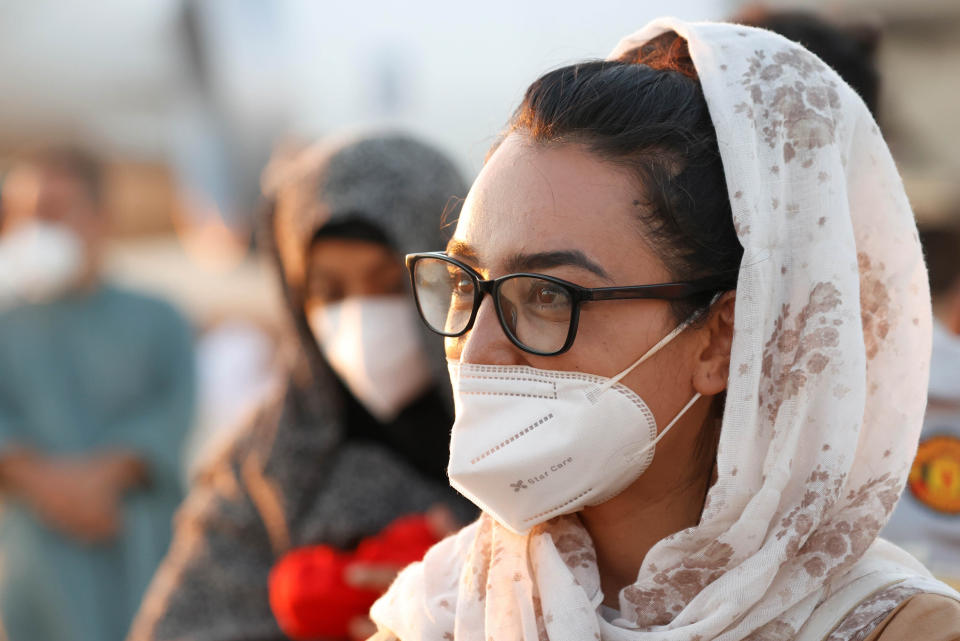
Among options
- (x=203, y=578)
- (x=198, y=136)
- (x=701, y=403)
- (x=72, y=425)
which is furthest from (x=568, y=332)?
(x=198, y=136)

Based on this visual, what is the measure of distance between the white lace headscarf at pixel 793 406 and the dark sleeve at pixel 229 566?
1.67 meters

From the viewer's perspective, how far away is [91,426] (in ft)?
15.1

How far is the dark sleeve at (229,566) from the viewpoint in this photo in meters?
3.20

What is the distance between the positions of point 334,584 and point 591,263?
152 centimetres

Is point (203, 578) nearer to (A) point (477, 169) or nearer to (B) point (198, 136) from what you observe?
(A) point (477, 169)

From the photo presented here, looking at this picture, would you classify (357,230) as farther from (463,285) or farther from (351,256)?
(463,285)

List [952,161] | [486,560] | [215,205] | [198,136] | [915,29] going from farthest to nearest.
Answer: [198,136], [215,205], [915,29], [952,161], [486,560]

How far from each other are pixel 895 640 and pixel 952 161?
1088 cm

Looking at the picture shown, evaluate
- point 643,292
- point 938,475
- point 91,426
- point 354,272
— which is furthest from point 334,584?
point 91,426

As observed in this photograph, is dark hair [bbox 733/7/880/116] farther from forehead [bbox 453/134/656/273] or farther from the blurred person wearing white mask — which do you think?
the blurred person wearing white mask

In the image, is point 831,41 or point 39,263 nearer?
point 831,41

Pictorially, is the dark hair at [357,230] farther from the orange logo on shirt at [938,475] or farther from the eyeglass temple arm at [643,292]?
the eyeglass temple arm at [643,292]

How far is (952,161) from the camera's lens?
11328 mm

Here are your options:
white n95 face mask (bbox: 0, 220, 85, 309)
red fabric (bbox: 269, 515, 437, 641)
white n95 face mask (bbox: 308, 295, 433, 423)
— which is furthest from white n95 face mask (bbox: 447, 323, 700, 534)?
white n95 face mask (bbox: 0, 220, 85, 309)
